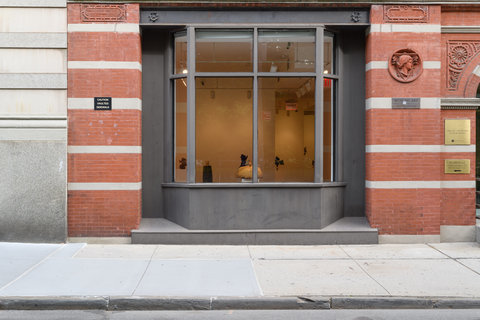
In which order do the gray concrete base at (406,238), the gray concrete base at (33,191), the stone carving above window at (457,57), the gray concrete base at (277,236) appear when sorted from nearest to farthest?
the gray concrete base at (33,191), the gray concrete base at (277,236), the gray concrete base at (406,238), the stone carving above window at (457,57)

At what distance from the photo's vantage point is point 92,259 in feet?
23.7

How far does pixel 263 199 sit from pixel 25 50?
5.80 meters

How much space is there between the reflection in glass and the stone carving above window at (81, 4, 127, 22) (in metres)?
1.74

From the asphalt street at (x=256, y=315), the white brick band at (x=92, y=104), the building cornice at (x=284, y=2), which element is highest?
the building cornice at (x=284, y=2)

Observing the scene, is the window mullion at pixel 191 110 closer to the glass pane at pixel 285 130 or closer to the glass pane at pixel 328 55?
the glass pane at pixel 285 130

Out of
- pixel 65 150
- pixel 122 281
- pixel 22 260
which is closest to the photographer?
pixel 122 281

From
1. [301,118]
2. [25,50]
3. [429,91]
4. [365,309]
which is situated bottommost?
[365,309]

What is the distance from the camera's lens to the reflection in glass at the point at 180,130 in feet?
28.9

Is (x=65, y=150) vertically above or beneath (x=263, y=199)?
above

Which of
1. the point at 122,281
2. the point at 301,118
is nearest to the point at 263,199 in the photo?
the point at 301,118

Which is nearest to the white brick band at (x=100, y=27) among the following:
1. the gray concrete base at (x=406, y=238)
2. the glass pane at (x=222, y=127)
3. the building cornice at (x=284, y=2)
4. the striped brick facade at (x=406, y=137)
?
the building cornice at (x=284, y=2)

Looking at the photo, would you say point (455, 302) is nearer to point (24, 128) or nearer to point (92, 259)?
point (92, 259)

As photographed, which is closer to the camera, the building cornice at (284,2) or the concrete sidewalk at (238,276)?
the concrete sidewalk at (238,276)

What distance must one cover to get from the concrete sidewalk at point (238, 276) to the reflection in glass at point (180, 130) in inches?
66.0
